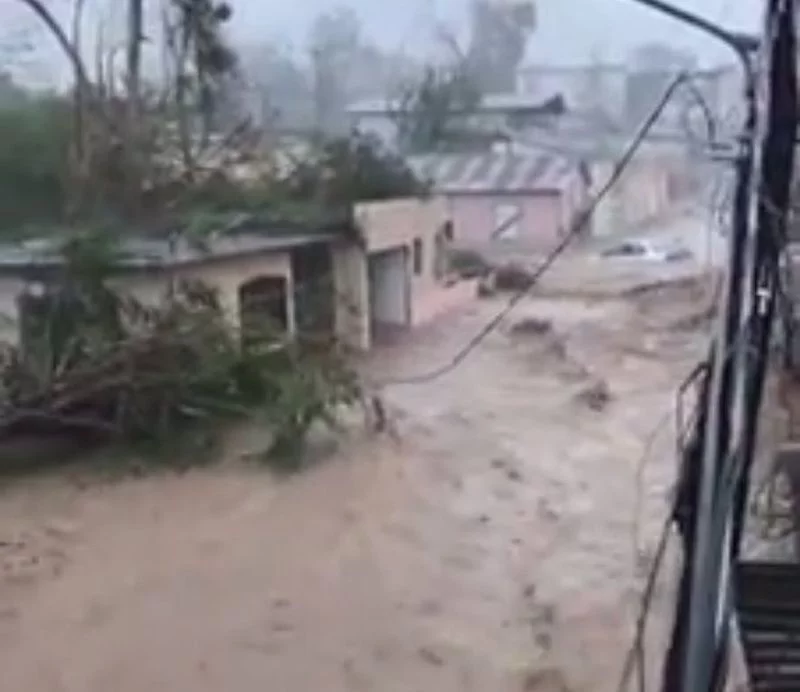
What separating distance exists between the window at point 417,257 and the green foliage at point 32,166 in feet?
11.0

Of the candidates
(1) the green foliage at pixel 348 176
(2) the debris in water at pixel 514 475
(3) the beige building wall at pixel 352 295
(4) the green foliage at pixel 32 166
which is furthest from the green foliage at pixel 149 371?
(1) the green foliage at pixel 348 176

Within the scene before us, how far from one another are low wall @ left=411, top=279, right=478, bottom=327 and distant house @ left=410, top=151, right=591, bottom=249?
1031mm

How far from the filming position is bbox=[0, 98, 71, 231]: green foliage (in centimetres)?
1308

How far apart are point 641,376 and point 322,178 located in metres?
3.50

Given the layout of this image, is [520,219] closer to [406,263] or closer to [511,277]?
[511,277]

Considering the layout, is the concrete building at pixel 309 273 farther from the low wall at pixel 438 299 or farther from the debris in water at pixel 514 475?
the debris in water at pixel 514 475

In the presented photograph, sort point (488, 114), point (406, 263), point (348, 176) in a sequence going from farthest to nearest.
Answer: point (488, 114)
point (406, 263)
point (348, 176)

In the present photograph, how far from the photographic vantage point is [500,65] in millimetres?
19578

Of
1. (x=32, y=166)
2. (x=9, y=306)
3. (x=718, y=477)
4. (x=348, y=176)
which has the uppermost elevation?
(x=718, y=477)

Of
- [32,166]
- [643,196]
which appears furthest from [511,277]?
[32,166]

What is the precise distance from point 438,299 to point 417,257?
1.97ft

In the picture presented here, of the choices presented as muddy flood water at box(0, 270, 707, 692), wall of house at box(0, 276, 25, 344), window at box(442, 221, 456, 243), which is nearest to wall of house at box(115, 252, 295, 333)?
wall of house at box(0, 276, 25, 344)

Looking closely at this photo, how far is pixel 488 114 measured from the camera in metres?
17.8

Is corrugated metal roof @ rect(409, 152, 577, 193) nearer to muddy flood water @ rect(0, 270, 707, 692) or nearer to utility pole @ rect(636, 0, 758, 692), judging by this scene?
muddy flood water @ rect(0, 270, 707, 692)
